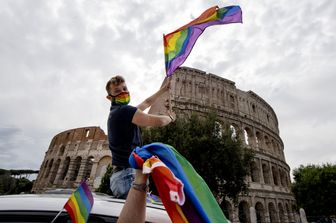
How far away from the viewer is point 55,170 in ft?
105

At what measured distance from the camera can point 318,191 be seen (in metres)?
22.9

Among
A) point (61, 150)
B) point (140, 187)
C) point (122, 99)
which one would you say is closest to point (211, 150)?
point (122, 99)

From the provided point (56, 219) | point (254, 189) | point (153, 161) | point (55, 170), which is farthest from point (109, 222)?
point (55, 170)

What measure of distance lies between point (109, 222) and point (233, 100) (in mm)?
28749

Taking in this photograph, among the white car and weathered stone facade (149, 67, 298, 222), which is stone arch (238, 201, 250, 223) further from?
the white car

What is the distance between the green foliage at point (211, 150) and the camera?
46.0 feet

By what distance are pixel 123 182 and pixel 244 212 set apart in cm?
2498

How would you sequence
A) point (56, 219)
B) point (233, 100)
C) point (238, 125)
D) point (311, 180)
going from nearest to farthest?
point (56, 219), point (311, 180), point (238, 125), point (233, 100)

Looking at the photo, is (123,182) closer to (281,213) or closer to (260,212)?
(260,212)

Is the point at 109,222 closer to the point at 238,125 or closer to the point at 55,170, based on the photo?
the point at 238,125

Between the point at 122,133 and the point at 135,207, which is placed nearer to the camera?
the point at 135,207

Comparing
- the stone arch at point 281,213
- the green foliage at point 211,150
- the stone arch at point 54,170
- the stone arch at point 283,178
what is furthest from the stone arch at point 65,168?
the stone arch at point 283,178

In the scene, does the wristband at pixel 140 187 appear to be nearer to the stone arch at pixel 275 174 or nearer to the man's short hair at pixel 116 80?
the man's short hair at pixel 116 80

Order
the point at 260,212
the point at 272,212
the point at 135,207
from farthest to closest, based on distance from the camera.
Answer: the point at 272,212, the point at 260,212, the point at 135,207
